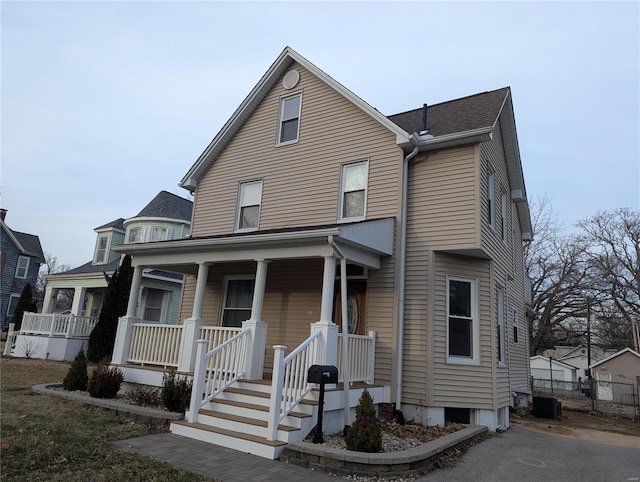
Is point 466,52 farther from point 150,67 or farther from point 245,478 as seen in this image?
point 245,478

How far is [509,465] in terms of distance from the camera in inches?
247

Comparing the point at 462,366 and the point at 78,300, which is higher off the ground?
the point at 78,300

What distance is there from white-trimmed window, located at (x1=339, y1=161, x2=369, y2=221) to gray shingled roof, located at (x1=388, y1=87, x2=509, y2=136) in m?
1.93

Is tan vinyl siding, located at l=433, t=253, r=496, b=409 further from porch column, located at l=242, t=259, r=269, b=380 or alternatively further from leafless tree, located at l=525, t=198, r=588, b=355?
leafless tree, located at l=525, t=198, r=588, b=355

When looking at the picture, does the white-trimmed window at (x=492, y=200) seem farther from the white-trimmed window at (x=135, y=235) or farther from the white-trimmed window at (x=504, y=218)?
the white-trimmed window at (x=135, y=235)

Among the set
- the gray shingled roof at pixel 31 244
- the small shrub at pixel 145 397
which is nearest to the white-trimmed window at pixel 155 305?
the small shrub at pixel 145 397

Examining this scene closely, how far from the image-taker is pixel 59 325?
17.3m

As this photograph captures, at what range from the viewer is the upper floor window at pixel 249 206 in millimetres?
11594

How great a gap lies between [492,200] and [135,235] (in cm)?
1764

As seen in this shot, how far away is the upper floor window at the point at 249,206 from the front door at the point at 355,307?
3.35 metres

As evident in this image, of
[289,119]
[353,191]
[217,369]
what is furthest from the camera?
[289,119]

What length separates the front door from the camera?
9367mm

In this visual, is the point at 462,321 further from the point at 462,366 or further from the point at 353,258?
the point at 353,258

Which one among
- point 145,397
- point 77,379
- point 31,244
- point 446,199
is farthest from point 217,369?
point 31,244
